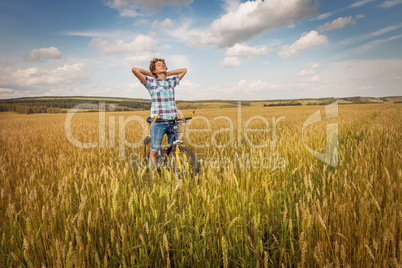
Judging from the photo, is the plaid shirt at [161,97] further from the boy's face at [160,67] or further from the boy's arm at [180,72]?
the boy's arm at [180,72]

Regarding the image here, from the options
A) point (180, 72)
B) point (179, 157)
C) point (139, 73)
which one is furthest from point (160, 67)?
point (179, 157)

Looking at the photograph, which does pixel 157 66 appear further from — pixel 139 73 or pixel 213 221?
pixel 213 221

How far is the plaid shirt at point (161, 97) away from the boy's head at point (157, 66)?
0.71 ft

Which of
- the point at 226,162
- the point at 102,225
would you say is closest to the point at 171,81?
the point at 226,162

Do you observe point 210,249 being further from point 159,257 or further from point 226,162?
point 226,162

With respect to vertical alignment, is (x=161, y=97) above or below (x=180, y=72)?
below

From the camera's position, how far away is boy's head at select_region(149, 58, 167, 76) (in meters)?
4.01

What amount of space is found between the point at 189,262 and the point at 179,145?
2.28 metres

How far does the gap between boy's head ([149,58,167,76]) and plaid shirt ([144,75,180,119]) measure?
22 centimetres

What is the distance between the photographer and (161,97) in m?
3.94

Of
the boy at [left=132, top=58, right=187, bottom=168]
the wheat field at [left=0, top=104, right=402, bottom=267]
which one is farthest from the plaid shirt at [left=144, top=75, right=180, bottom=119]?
the wheat field at [left=0, top=104, right=402, bottom=267]

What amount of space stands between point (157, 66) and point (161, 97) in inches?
23.8

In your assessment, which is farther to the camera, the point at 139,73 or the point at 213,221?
the point at 139,73

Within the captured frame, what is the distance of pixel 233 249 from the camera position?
180 cm
